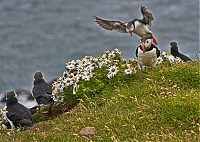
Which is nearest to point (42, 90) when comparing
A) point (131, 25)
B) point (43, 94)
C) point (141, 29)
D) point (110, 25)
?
point (43, 94)

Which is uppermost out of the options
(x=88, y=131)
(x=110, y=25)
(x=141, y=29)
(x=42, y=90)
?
(x=110, y=25)

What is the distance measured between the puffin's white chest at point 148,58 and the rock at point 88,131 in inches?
140

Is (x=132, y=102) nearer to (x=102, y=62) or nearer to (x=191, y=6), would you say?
(x=102, y=62)

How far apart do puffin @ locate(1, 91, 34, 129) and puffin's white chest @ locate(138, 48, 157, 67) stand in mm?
2722

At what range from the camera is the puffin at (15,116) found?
10055 millimetres

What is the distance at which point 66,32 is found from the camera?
2494cm

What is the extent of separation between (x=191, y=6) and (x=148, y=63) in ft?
53.7

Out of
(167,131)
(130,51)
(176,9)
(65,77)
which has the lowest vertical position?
(167,131)

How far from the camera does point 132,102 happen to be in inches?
319

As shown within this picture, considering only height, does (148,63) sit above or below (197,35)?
below

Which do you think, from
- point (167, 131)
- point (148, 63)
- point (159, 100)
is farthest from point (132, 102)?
point (148, 63)

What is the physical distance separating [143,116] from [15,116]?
3993mm

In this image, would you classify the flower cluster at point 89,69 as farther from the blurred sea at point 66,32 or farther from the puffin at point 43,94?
the blurred sea at point 66,32

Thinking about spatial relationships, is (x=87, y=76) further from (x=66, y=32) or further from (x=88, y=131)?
(x=66, y=32)
